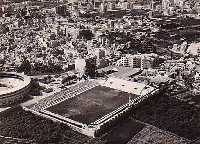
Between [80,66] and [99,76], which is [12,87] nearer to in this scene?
[99,76]

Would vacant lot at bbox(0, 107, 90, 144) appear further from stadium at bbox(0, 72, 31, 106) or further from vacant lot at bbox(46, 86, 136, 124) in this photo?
vacant lot at bbox(46, 86, 136, 124)

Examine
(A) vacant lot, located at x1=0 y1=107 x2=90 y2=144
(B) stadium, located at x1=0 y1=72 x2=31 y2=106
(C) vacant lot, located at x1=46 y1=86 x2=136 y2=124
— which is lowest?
(A) vacant lot, located at x1=0 y1=107 x2=90 y2=144

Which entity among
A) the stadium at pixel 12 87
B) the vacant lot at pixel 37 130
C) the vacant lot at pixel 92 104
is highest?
the stadium at pixel 12 87

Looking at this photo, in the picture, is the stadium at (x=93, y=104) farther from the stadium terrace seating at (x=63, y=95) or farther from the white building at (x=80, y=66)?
the white building at (x=80, y=66)

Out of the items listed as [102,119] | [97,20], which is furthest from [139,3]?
[102,119]

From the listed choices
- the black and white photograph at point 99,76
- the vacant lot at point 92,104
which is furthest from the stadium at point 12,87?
the vacant lot at point 92,104

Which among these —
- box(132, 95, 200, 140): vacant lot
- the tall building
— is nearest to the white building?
the tall building

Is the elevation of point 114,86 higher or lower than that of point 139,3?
lower

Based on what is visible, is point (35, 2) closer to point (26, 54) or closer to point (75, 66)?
point (26, 54)
